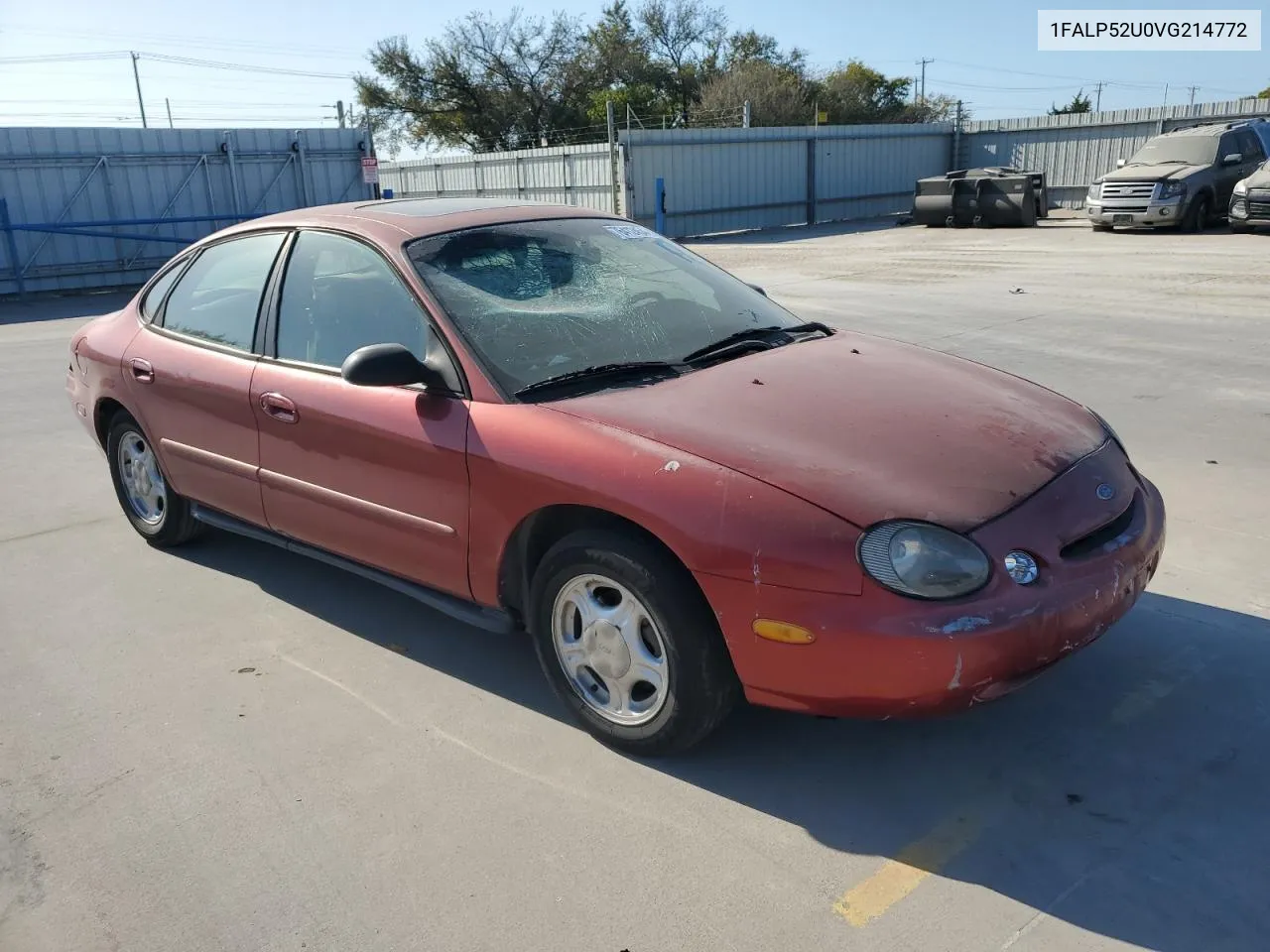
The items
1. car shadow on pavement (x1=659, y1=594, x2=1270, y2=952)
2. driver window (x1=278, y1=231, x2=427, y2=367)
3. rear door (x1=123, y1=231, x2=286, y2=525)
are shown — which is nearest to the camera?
car shadow on pavement (x1=659, y1=594, x2=1270, y2=952)

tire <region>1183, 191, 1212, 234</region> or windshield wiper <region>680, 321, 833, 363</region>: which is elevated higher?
windshield wiper <region>680, 321, 833, 363</region>

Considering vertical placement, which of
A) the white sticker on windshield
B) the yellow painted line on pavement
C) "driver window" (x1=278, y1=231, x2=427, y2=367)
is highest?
the white sticker on windshield

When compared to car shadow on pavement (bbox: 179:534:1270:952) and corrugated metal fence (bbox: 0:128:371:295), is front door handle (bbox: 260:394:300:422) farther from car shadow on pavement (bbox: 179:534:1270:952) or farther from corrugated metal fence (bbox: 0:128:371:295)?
corrugated metal fence (bbox: 0:128:371:295)

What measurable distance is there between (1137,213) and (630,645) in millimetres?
20013

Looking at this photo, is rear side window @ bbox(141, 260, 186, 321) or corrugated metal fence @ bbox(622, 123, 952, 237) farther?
corrugated metal fence @ bbox(622, 123, 952, 237)

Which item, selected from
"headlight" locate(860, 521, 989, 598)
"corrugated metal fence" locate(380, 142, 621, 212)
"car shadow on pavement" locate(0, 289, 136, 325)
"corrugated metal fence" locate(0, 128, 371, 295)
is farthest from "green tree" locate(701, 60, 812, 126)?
"headlight" locate(860, 521, 989, 598)

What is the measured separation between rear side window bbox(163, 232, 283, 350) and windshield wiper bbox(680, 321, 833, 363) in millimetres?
1832

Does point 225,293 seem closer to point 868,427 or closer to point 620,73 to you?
point 868,427

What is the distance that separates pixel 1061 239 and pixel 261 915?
64.9 feet

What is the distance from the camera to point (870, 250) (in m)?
19.7

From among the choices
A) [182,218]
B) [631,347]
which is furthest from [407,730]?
[182,218]

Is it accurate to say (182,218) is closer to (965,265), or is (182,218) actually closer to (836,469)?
(965,265)

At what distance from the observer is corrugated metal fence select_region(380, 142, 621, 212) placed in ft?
82.2

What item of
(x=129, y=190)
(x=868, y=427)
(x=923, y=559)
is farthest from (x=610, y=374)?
(x=129, y=190)
